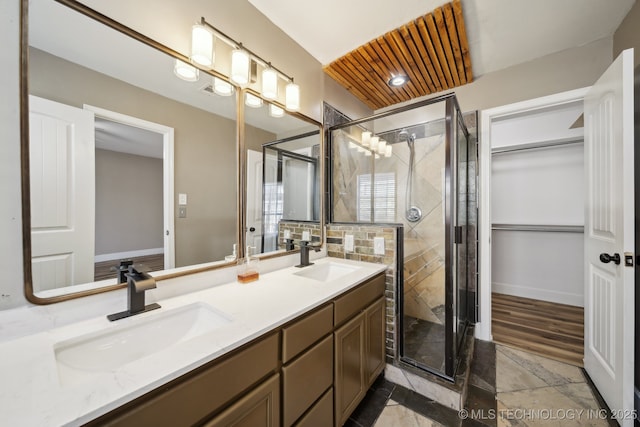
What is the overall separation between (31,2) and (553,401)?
10.6 ft

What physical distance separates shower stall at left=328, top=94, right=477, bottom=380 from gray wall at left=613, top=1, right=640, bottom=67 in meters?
0.91

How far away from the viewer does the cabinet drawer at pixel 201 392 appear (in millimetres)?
547

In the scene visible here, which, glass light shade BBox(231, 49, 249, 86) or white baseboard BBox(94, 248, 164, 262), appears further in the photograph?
glass light shade BBox(231, 49, 249, 86)

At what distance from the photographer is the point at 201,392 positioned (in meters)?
0.65

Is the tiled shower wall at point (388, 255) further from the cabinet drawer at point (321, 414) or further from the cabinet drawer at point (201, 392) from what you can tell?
the cabinet drawer at point (201, 392)

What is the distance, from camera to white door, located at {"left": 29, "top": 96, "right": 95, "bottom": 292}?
2.62ft

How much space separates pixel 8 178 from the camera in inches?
29.3

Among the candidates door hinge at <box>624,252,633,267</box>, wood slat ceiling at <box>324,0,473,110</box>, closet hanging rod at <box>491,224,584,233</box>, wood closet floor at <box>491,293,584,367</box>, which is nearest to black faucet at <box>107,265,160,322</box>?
wood slat ceiling at <box>324,0,473,110</box>

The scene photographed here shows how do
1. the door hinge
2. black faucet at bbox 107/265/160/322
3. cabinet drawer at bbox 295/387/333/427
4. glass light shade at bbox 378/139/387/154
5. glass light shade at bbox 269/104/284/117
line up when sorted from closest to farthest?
black faucet at bbox 107/265/160/322
cabinet drawer at bbox 295/387/333/427
the door hinge
glass light shade at bbox 269/104/284/117
glass light shade at bbox 378/139/387/154

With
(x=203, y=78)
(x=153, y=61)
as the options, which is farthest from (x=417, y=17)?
(x=153, y=61)

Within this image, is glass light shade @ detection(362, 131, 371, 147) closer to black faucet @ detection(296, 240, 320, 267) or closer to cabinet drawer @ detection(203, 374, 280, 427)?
black faucet @ detection(296, 240, 320, 267)

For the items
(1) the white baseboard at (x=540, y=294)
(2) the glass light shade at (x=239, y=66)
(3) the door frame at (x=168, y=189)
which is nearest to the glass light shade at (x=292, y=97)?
(2) the glass light shade at (x=239, y=66)

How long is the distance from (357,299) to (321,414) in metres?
0.56

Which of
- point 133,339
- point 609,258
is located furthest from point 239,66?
point 609,258
